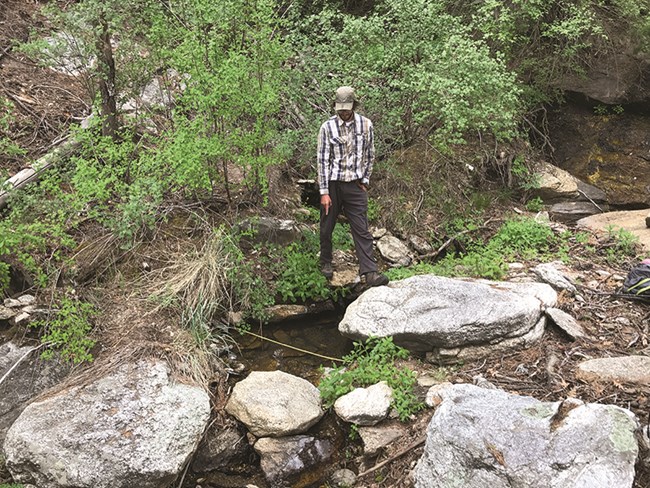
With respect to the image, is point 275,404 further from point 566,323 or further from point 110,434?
point 566,323

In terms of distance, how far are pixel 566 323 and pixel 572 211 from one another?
11.9ft

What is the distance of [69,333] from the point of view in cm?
497

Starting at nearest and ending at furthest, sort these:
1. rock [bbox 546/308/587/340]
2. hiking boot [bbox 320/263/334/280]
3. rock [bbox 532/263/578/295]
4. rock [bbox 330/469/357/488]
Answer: rock [bbox 330/469/357/488] → rock [bbox 546/308/587/340] → rock [bbox 532/263/578/295] → hiking boot [bbox 320/263/334/280]

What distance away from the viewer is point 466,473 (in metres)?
3.25

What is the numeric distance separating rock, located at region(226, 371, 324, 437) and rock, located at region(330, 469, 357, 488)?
0.47m

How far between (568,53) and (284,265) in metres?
5.61

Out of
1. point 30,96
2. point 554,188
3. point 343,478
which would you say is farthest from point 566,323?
point 30,96

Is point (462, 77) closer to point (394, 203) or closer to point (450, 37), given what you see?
point (450, 37)

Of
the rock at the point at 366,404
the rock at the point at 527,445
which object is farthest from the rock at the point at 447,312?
the rock at the point at 527,445

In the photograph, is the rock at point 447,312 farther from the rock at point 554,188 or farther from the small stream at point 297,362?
the rock at point 554,188

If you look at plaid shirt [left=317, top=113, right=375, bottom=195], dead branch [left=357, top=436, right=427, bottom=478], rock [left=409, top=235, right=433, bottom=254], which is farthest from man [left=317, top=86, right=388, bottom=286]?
dead branch [left=357, top=436, right=427, bottom=478]

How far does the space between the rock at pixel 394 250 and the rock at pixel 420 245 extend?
124 millimetres

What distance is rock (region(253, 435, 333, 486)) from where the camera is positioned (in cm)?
432

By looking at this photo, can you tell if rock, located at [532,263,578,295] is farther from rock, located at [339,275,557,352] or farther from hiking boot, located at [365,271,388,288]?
hiking boot, located at [365,271,388,288]
